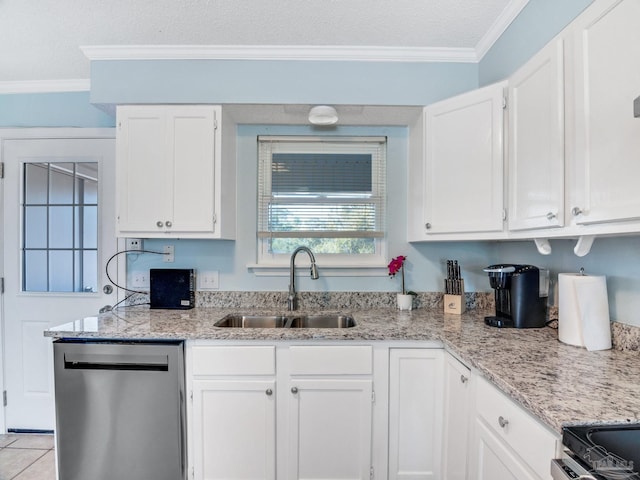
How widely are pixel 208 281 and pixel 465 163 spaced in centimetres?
175

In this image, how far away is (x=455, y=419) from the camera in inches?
57.2

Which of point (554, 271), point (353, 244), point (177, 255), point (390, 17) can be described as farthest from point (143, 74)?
point (554, 271)

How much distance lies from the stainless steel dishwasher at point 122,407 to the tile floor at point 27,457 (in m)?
0.60

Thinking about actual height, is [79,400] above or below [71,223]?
below

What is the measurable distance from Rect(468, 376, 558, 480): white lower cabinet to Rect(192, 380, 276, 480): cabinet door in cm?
90

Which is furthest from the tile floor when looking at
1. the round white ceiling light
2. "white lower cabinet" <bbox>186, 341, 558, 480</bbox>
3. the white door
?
the round white ceiling light

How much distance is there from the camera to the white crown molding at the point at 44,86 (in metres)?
2.34

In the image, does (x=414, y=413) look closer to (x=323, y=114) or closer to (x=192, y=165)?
(x=323, y=114)

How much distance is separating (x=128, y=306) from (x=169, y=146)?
1.13 meters

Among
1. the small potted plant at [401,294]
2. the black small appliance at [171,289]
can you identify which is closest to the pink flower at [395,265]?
the small potted plant at [401,294]

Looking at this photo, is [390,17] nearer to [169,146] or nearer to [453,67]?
[453,67]

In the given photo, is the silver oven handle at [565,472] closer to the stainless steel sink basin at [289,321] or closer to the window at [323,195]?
the stainless steel sink basin at [289,321]

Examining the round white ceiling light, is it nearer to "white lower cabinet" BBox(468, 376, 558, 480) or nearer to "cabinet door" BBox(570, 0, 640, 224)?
"cabinet door" BBox(570, 0, 640, 224)

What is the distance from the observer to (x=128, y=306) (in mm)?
2246
